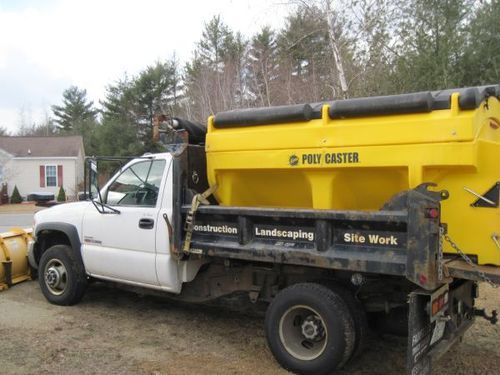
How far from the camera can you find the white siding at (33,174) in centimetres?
4181

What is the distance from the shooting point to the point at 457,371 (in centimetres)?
485

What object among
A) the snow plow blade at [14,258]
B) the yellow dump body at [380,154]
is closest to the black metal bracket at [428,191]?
the yellow dump body at [380,154]

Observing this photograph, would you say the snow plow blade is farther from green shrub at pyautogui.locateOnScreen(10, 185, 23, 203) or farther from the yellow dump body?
green shrub at pyautogui.locateOnScreen(10, 185, 23, 203)

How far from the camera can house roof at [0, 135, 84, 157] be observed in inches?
1684

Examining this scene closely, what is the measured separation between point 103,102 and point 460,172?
4332cm

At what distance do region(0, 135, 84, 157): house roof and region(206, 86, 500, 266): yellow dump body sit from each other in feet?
131

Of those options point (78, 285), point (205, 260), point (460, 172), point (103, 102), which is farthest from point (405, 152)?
point (103, 102)

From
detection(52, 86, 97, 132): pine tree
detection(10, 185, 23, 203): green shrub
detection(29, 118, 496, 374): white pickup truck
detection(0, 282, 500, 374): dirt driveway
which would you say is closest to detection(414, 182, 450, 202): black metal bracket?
detection(29, 118, 496, 374): white pickup truck

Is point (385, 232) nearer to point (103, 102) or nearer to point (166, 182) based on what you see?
point (166, 182)

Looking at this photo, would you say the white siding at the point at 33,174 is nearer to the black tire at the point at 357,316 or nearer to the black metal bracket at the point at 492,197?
the black tire at the point at 357,316

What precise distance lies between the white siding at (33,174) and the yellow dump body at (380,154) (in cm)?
3824

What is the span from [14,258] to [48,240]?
3.17 ft

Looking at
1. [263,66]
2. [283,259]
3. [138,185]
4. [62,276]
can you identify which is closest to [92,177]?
[138,185]

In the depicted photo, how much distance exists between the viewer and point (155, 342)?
5699 mm
